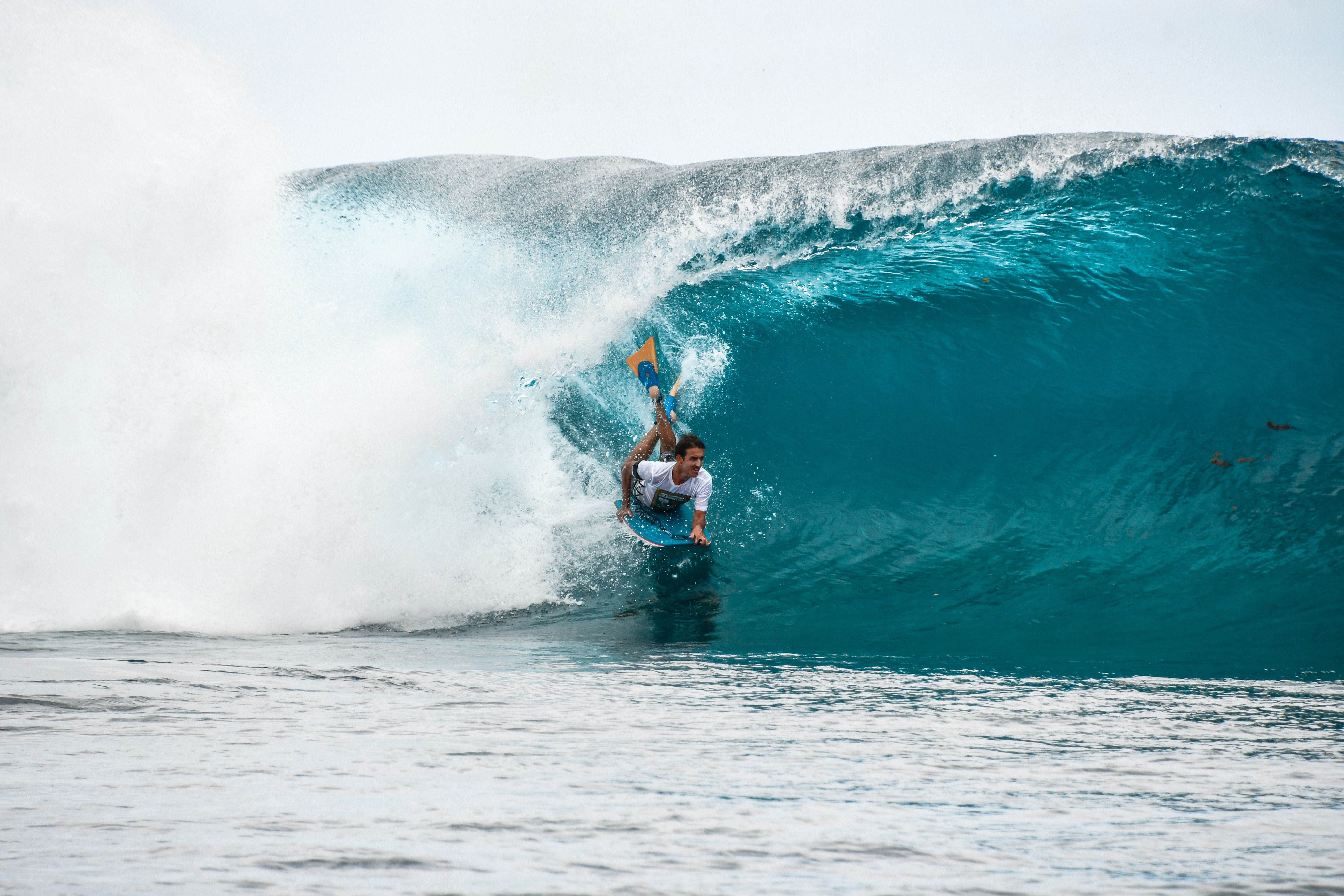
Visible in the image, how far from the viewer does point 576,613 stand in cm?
572

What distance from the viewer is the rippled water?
1.24 meters

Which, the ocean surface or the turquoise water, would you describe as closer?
the ocean surface

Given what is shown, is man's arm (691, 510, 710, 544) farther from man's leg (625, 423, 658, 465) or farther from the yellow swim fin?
the yellow swim fin

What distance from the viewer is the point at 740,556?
21.4ft

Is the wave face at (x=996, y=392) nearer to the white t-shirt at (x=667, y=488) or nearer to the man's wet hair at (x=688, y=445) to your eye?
the white t-shirt at (x=667, y=488)

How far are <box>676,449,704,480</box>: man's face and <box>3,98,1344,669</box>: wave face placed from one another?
2.84 ft

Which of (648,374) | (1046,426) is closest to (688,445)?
(648,374)

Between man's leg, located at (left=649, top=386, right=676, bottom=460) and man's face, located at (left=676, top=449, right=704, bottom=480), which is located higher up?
man's leg, located at (left=649, top=386, right=676, bottom=460)

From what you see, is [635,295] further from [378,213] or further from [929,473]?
[378,213]

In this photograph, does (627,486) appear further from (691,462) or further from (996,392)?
(996,392)

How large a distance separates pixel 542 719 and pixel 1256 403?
7.50 meters

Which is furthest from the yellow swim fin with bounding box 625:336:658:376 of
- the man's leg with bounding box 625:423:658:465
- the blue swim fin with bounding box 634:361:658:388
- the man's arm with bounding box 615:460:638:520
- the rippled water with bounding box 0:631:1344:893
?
the rippled water with bounding box 0:631:1344:893

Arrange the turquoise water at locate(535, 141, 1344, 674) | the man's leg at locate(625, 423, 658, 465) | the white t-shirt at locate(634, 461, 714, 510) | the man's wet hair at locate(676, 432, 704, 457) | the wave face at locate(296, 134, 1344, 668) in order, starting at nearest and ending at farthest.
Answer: the turquoise water at locate(535, 141, 1344, 674) → the wave face at locate(296, 134, 1344, 668) → the man's wet hair at locate(676, 432, 704, 457) → the white t-shirt at locate(634, 461, 714, 510) → the man's leg at locate(625, 423, 658, 465)

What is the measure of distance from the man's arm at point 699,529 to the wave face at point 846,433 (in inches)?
14.7
